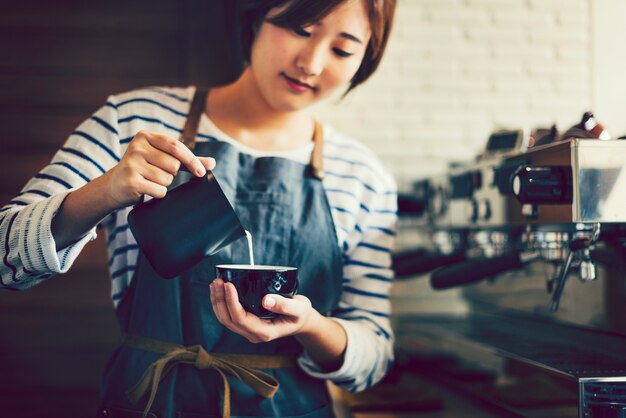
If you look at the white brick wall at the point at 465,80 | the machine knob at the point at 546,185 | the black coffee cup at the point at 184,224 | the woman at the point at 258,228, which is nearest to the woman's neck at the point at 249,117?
the woman at the point at 258,228

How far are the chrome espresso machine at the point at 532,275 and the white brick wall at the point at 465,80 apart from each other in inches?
8.5

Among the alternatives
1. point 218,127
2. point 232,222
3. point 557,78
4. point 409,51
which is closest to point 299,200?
point 218,127

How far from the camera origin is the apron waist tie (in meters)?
0.98

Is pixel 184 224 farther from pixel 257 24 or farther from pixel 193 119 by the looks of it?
pixel 257 24

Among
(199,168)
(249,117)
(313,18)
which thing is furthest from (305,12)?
(199,168)

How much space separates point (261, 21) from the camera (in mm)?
1130

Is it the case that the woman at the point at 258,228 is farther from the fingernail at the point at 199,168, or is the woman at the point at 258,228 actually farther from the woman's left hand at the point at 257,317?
the fingernail at the point at 199,168

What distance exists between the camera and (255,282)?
81cm

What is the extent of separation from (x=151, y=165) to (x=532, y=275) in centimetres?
89

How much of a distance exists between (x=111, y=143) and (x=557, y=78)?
140 cm

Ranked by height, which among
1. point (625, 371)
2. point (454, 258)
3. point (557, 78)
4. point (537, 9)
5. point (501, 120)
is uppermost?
point (537, 9)

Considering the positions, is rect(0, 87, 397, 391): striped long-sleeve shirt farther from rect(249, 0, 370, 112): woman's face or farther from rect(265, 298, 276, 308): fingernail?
rect(265, 298, 276, 308): fingernail

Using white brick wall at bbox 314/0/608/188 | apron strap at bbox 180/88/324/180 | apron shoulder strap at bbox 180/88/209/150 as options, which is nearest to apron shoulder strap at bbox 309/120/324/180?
apron strap at bbox 180/88/324/180

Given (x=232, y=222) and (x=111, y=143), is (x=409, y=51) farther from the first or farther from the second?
(x=232, y=222)
